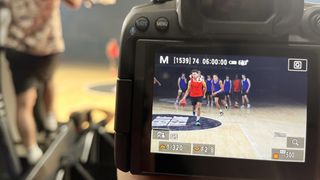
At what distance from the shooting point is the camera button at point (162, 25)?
0.81 m

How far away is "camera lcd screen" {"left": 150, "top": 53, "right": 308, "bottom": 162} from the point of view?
80 centimetres

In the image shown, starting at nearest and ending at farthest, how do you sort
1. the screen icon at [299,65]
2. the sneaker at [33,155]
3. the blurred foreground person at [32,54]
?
the screen icon at [299,65], the blurred foreground person at [32,54], the sneaker at [33,155]

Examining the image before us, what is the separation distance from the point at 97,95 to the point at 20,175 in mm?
408

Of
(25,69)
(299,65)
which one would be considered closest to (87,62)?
(25,69)

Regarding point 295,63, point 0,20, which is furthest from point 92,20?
point 295,63

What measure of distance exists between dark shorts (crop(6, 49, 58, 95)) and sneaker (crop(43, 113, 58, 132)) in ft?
0.44

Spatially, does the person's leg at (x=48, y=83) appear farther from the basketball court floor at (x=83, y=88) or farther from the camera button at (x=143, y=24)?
the camera button at (x=143, y=24)

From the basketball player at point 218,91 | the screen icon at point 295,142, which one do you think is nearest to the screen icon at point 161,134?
the basketball player at point 218,91

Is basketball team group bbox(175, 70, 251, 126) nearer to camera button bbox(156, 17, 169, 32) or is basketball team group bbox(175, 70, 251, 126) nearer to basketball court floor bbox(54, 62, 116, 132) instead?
camera button bbox(156, 17, 169, 32)

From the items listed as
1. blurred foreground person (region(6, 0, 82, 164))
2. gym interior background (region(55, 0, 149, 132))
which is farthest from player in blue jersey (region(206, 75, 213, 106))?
blurred foreground person (region(6, 0, 82, 164))

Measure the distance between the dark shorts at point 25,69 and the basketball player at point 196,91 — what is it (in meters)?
0.95

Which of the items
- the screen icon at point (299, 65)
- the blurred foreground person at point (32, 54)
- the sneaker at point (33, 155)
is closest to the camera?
the screen icon at point (299, 65)

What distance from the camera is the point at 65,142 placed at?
5.71ft

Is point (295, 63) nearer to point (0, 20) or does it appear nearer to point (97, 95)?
point (97, 95)
